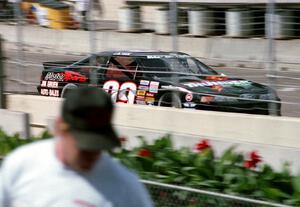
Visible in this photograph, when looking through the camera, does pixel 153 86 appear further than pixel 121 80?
No

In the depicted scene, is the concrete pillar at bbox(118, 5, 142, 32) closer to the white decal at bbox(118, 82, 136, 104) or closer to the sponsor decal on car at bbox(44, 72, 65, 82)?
the sponsor decal on car at bbox(44, 72, 65, 82)

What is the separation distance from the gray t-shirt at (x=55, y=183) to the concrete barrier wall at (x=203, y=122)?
5.24 m

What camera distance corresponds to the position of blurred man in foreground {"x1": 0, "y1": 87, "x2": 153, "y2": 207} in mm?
2844

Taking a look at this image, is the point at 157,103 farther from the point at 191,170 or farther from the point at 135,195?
the point at 135,195

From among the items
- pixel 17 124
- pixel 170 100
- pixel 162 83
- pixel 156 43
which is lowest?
pixel 17 124

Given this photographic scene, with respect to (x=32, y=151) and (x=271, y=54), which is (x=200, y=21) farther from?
(x=32, y=151)

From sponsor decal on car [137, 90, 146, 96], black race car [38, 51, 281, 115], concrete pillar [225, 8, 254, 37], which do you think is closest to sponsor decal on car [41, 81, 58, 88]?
black race car [38, 51, 281, 115]

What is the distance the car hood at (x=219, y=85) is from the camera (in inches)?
403

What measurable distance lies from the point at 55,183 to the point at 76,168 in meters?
0.12

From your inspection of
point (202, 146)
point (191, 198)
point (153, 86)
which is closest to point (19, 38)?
point (153, 86)

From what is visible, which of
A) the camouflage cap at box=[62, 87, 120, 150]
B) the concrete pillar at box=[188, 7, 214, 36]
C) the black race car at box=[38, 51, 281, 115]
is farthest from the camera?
the concrete pillar at box=[188, 7, 214, 36]

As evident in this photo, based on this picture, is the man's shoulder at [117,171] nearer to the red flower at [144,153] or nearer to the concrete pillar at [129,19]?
the red flower at [144,153]

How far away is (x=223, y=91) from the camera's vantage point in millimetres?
10797

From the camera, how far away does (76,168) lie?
2.96m
